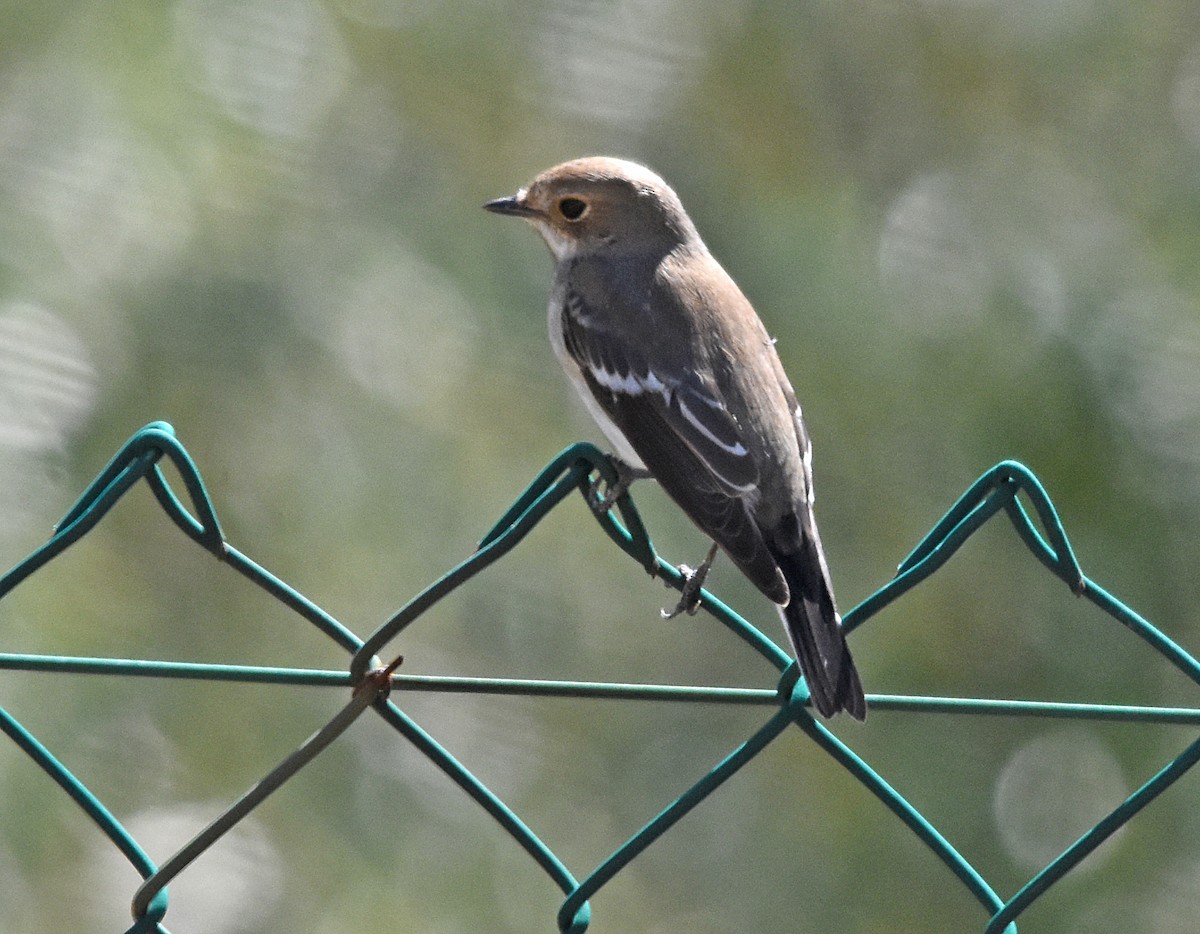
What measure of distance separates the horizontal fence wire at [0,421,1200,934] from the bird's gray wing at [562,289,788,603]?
766mm

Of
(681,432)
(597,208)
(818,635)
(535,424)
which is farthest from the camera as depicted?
(535,424)

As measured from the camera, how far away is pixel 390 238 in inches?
149

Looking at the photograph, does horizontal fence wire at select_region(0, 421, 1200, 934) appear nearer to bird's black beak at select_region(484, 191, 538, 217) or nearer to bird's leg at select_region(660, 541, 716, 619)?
bird's leg at select_region(660, 541, 716, 619)

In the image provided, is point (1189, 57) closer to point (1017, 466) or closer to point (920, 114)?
point (920, 114)

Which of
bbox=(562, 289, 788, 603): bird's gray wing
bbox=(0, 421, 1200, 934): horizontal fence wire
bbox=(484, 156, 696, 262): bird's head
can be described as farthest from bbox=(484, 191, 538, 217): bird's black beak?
bbox=(0, 421, 1200, 934): horizontal fence wire

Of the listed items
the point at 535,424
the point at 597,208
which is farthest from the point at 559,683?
the point at 535,424

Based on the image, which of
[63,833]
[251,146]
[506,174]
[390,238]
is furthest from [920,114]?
[63,833]

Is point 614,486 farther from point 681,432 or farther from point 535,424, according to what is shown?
point 535,424

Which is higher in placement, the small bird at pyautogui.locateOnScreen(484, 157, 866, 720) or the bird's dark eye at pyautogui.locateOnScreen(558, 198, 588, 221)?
the bird's dark eye at pyautogui.locateOnScreen(558, 198, 588, 221)

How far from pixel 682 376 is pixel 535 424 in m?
0.83

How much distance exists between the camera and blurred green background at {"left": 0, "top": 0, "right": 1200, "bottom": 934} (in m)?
3.24

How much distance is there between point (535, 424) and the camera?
3635 millimetres

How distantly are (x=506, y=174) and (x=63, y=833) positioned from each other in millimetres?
1776

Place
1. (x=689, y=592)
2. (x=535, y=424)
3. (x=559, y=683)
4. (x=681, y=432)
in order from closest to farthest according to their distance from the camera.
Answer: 1. (x=559, y=683)
2. (x=689, y=592)
3. (x=681, y=432)
4. (x=535, y=424)
